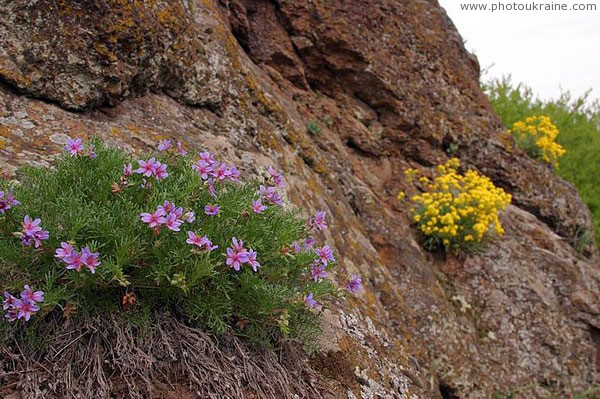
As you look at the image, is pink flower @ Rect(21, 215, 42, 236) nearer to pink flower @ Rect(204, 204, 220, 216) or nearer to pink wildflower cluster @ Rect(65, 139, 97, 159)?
pink wildflower cluster @ Rect(65, 139, 97, 159)

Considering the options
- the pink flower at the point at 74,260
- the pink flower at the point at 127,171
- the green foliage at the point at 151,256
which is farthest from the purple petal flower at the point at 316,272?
the pink flower at the point at 74,260

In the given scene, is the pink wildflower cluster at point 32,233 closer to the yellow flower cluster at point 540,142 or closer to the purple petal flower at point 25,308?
the purple petal flower at point 25,308

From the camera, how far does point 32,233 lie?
1914mm

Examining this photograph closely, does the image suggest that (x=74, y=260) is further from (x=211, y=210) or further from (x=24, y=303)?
(x=211, y=210)

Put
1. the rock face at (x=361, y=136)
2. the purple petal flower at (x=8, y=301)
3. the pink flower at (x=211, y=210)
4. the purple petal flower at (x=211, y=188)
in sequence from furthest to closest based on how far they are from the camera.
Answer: the rock face at (x=361, y=136)
the purple petal flower at (x=211, y=188)
the pink flower at (x=211, y=210)
the purple petal flower at (x=8, y=301)

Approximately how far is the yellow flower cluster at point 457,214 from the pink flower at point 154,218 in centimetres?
387

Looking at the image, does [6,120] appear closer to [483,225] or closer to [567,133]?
[483,225]

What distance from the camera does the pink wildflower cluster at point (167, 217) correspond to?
1.99 metres

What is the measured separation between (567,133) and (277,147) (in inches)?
349

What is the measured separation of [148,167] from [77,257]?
518 mm

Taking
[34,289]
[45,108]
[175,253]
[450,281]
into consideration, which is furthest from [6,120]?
[450,281]

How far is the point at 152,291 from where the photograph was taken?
2168mm

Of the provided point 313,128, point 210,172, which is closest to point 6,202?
point 210,172

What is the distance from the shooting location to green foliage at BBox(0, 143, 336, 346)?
6.58 ft
